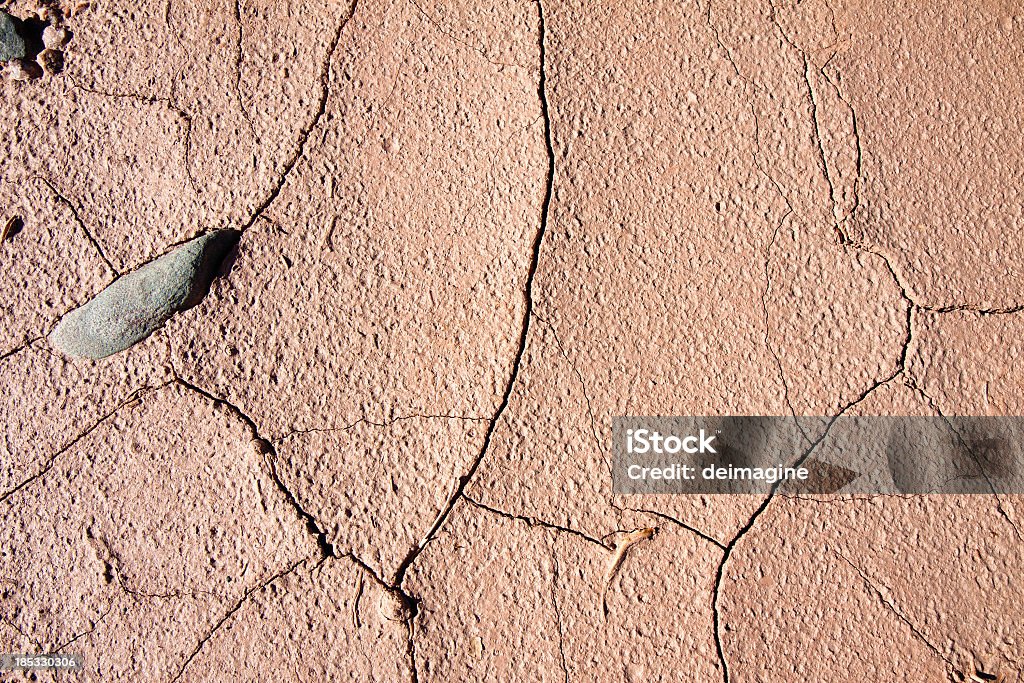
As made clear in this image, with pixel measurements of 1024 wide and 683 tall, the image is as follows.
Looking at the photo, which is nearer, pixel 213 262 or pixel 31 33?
pixel 213 262

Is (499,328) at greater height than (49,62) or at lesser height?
lesser

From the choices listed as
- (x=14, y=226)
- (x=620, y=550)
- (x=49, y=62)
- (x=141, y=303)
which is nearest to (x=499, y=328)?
(x=620, y=550)

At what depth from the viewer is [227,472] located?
1.88 metres

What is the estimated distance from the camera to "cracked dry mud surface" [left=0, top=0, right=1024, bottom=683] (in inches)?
70.3

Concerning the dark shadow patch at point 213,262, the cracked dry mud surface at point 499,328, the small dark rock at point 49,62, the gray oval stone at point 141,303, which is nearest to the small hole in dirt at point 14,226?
the cracked dry mud surface at point 499,328

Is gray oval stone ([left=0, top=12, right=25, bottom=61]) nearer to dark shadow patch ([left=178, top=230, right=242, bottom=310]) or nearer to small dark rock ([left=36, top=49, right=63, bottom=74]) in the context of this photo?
small dark rock ([left=36, top=49, right=63, bottom=74])

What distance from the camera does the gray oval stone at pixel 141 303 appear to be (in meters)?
1.95

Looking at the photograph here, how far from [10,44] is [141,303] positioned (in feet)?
2.90

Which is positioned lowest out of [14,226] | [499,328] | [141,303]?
[499,328]

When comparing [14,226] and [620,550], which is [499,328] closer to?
[620,550]

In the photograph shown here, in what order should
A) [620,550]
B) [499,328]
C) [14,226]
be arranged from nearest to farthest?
1. [620,550]
2. [499,328]
3. [14,226]

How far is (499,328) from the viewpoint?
1922 mm

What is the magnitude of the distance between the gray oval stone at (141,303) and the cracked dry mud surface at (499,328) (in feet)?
0.13

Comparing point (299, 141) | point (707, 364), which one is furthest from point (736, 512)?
point (299, 141)
